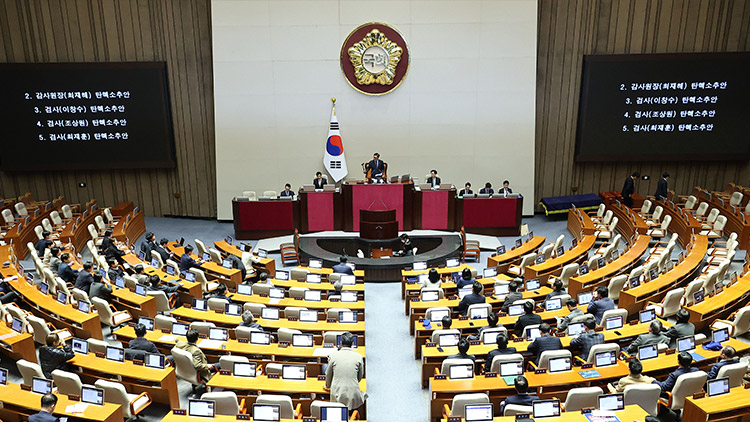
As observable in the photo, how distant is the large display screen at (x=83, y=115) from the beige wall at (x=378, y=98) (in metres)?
2.16

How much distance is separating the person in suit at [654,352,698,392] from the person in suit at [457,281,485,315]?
3.27 metres

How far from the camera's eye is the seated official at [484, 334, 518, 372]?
25.1 ft

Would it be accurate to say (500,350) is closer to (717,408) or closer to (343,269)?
(717,408)

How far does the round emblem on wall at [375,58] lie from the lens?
17906 mm

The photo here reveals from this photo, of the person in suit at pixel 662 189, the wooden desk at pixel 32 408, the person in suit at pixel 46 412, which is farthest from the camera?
the person in suit at pixel 662 189

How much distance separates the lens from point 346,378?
23.3ft

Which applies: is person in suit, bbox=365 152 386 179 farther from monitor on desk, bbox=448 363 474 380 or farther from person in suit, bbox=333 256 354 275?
monitor on desk, bbox=448 363 474 380

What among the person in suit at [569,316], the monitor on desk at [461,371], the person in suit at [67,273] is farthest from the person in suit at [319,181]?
the monitor on desk at [461,371]

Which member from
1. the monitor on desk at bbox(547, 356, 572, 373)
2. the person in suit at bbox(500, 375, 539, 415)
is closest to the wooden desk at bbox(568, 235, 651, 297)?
the monitor on desk at bbox(547, 356, 572, 373)

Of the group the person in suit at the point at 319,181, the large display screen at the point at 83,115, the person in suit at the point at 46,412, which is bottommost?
the person in suit at the point at 46,412

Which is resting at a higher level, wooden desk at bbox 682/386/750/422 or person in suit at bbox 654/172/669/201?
person in suit at bbox 654/172/669/201

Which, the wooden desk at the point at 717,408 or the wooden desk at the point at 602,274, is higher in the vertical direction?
the wooden desk at the point at 717,408

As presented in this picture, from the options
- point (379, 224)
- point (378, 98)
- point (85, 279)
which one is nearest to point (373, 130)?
point (378, 98)

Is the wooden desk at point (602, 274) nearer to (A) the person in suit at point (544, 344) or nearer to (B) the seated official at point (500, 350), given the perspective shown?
(A) the person in suit at point (544, 344)
